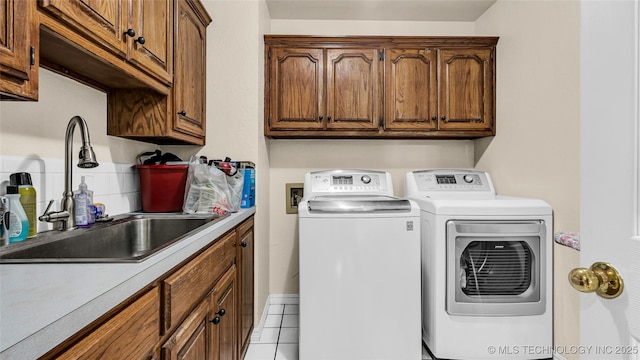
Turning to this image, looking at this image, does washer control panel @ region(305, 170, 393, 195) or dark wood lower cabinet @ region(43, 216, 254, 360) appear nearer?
dark wood lower cabinet @ region(43, 216, 254, 360)

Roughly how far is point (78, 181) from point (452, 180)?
223 centimetres

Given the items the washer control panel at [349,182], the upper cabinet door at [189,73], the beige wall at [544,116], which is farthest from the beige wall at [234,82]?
the beige wall at [544,116]

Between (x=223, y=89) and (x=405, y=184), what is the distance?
1467 millimetres

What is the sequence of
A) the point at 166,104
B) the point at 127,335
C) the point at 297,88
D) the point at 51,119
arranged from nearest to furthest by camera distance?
the point at 127,335 < the point at 51,119 < the point at 166,104 < the point at 297,88

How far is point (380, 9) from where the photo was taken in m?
2.56

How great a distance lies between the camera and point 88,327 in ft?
1.83

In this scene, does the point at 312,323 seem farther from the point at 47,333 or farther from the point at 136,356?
the point at 47,333

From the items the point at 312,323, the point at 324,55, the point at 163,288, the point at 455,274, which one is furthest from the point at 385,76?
the point at 163,288

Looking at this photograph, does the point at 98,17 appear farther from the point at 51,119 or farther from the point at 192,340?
the point at 192,340

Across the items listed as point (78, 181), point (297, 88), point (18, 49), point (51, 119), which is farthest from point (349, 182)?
point (18, 49)

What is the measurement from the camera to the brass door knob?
555 mm

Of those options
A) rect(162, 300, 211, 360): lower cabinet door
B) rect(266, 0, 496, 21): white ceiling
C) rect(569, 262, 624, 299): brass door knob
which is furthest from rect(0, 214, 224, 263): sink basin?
rect(266, 0, 496, 21): white ceiling

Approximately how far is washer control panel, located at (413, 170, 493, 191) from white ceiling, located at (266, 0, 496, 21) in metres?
1.24

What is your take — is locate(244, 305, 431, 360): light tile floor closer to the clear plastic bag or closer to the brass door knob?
the clear plastic bag
